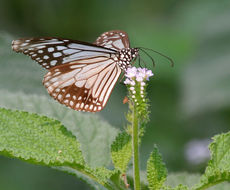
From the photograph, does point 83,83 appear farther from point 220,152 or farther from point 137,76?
point 220,152

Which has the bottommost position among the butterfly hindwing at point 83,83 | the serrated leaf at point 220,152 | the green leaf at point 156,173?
the green leaf at point 156,173

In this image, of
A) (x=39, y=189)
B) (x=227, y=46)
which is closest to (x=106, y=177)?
(x=39, y=189)

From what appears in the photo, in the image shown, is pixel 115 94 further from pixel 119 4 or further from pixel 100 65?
pixel 100 65

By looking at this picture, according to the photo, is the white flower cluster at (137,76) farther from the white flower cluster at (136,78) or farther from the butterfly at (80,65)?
the butterfly at (80,65)

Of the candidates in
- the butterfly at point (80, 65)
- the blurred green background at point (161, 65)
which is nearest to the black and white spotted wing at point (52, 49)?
the butterfly at point (80, 65)

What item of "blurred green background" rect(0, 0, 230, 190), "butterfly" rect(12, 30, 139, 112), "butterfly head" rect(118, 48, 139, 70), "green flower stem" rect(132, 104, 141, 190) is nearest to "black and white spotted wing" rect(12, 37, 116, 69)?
"butterfly" rect(12, 30, 139, 112)

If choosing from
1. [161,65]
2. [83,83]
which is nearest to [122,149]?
[83,83]
